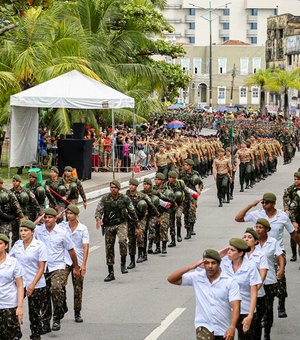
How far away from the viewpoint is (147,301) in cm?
1579

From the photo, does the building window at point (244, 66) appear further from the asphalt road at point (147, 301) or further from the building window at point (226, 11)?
the asphalt road at point (147, 301)

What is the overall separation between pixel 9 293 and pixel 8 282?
132mm

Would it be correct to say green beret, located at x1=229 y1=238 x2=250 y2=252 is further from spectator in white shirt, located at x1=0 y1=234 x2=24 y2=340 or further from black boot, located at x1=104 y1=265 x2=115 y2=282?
black boot, located at x1=104 y1=265 x2=115 y2=282

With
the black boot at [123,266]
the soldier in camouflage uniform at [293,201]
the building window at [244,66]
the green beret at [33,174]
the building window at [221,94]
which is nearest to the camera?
the soldier in camouflage uniform at [293,201]

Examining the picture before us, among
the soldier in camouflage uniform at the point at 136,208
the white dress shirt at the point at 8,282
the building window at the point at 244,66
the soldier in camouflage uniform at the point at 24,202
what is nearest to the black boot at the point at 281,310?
the white dress shirt at the point at 8,282

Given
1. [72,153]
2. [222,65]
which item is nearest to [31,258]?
[72,153]

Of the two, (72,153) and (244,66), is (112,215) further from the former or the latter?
(244,66)

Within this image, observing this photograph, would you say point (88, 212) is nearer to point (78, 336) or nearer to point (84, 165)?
point (84, 165)

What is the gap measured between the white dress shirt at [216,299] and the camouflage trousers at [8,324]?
2253mm

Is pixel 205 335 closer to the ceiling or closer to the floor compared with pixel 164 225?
closer to the ceiling

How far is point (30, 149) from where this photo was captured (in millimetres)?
35438

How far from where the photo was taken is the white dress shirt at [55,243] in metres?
13.9

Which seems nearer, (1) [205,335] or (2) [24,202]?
(1) [205,335]

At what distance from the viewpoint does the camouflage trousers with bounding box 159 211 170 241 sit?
20.7 m
